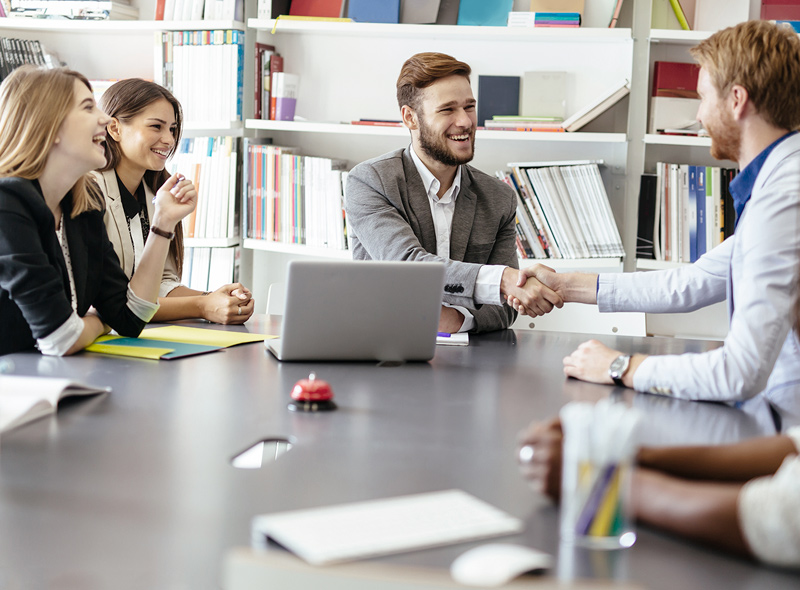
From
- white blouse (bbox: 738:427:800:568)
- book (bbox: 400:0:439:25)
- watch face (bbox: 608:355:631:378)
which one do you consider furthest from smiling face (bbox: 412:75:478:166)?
white blouse (bbox: 738:427:800:568)

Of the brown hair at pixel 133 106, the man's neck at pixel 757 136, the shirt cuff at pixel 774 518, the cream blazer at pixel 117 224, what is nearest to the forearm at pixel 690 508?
the shirt cuff at pixel 774 518

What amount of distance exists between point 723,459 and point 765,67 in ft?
3.01

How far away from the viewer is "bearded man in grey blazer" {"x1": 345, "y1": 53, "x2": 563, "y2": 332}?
2.34 metres

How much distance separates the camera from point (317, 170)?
128 inches

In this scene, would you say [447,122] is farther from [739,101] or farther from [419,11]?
[739,101]

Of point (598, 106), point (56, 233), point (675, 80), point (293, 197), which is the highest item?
point (675, 80)

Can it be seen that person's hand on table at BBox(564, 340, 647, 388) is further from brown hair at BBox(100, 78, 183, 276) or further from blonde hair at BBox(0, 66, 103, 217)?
brown hair at BBox(100, 78, 183, 276)

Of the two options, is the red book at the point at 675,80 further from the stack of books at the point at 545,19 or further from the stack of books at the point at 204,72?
the stack of books at the point at 204,72

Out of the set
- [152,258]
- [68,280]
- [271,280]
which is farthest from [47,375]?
[271,280]

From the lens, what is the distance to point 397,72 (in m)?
3.35

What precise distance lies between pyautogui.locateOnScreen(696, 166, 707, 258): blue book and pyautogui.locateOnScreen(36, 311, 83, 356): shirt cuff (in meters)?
2.13

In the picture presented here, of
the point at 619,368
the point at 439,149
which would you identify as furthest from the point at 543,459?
the point at 439,149

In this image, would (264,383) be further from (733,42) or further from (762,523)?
(733,42)

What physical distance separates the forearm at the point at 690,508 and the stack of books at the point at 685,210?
7.26ft
